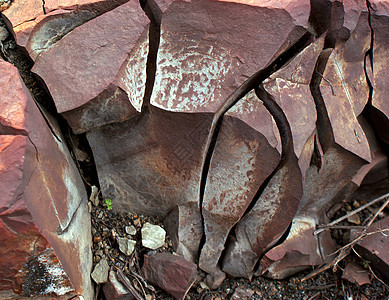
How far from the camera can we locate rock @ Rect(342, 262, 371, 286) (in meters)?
2.42

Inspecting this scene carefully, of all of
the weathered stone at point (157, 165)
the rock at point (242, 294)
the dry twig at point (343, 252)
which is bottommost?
the rock at point (242, 294)

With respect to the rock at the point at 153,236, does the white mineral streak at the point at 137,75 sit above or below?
above

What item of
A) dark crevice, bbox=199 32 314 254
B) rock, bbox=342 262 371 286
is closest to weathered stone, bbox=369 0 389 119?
dark crevice, bbox=199 32 314 254

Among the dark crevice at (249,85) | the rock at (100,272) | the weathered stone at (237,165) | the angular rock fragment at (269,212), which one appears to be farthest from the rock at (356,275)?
the rock at (100,272)

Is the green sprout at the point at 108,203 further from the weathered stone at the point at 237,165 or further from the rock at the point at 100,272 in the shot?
the weathered stone at the point at 237,165

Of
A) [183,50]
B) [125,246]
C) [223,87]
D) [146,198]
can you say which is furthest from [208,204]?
[183,50]

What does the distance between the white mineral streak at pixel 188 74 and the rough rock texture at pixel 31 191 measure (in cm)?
58

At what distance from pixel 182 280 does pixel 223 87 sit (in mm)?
1087

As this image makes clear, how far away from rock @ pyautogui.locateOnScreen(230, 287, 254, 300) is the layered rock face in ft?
0.30

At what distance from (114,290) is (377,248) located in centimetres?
161

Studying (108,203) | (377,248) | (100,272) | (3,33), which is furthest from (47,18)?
(377,248)

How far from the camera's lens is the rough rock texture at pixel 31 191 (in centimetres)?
154

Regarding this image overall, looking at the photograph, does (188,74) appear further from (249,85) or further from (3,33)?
(3,33)

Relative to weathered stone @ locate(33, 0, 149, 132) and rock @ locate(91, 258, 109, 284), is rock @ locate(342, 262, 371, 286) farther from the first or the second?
weathered stone @ locate(33, 0, 149, 132)
